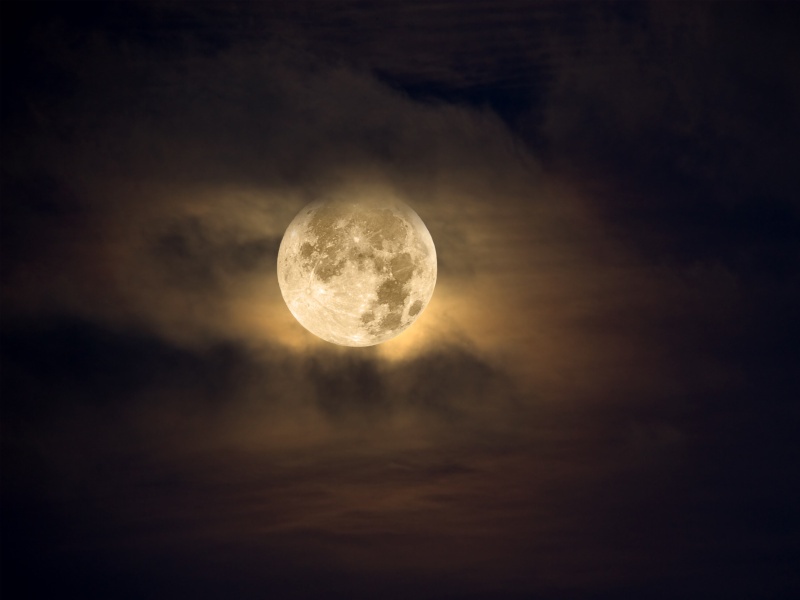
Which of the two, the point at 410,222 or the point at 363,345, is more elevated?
the point at 410,222

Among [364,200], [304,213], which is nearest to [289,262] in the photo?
[304,213]

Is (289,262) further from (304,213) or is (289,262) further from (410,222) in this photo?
(410,222)

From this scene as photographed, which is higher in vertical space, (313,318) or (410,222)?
(410,222)

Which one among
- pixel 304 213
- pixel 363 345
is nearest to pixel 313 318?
pixel 363 345

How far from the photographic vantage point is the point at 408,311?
9.75 m

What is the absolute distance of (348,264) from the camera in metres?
9.26

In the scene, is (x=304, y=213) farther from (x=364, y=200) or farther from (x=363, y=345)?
(x=363, y=345)

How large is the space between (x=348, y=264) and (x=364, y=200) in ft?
3.14

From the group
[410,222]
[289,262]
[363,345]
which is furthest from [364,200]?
[363,345]

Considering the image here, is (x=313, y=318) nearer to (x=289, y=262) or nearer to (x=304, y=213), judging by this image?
(x=289, y=262)

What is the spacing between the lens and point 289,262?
971cm

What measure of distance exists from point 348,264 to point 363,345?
1277 millimetres

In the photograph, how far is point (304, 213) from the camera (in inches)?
384

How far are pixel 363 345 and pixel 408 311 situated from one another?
0.81 meters
